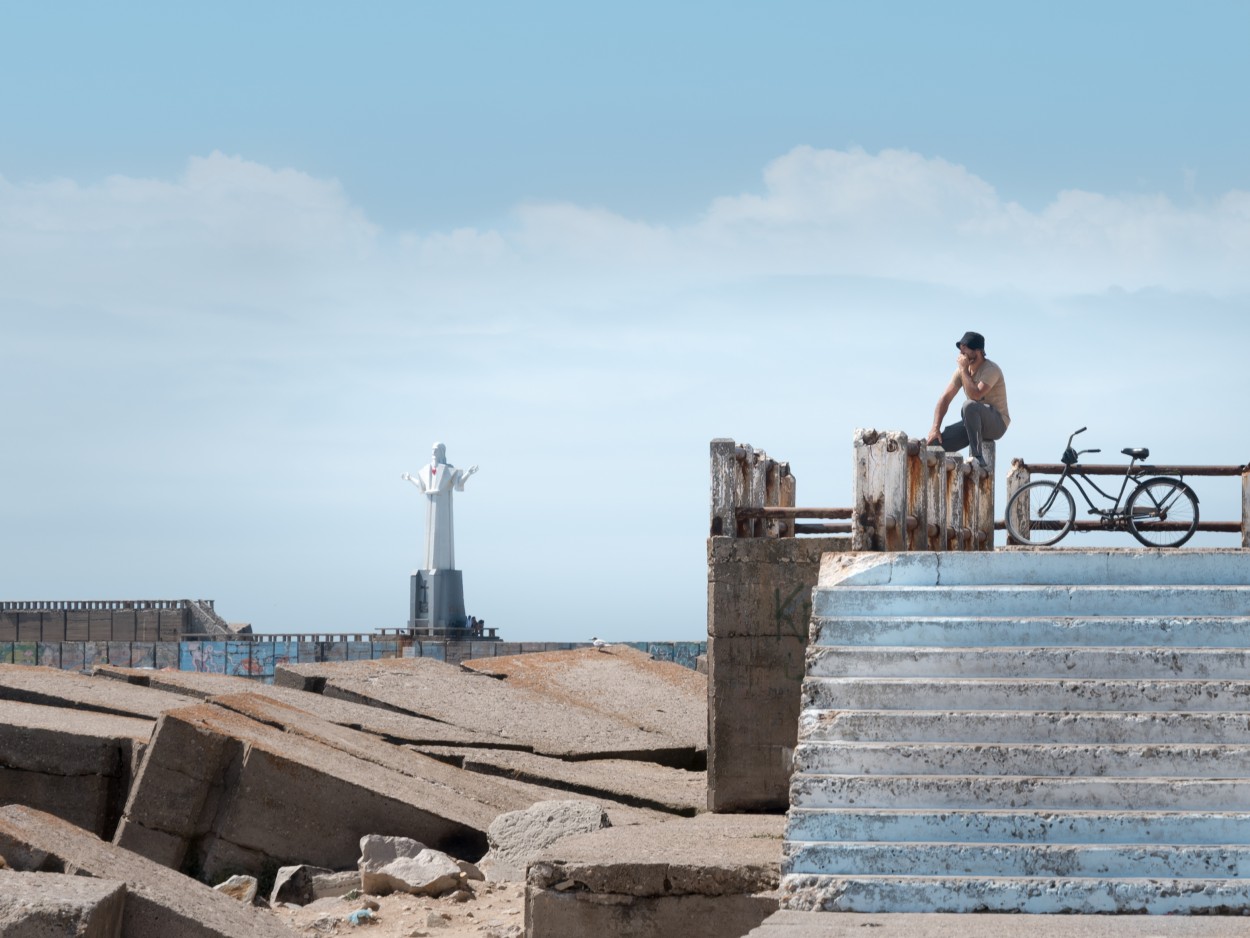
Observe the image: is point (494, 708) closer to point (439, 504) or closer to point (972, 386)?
point (972, 386)

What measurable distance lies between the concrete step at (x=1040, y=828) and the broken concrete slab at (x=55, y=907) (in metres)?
2.84

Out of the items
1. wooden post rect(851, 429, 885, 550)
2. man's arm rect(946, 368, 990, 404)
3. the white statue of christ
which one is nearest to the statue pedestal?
the white statue of christ

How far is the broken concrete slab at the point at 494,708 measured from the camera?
12.9 m

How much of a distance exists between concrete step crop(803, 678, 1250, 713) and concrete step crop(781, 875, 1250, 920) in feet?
3.36

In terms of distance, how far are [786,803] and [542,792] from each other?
2.17 metres

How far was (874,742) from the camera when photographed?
656 centimetres

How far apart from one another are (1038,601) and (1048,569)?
0.34m

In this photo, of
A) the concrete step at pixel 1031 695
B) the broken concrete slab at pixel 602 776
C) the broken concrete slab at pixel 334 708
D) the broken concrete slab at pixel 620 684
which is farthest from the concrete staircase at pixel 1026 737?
the broken concrete slab at pixel 620 684

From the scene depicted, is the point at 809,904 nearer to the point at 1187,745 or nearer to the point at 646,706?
the point at 1187,745

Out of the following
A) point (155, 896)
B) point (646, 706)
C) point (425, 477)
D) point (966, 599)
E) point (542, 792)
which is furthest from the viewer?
point (425, 477)

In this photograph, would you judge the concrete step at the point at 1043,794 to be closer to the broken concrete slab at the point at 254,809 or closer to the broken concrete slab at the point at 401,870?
the broken concrete slab at the point at 401,870

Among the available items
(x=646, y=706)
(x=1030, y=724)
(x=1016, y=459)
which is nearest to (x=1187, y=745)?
(x=1030, y=724)

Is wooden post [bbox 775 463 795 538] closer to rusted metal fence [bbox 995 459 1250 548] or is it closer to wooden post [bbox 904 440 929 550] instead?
rusted metal fence [bbox 995 459 1250 548]

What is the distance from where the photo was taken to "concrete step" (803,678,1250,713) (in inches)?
263
